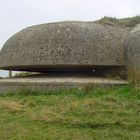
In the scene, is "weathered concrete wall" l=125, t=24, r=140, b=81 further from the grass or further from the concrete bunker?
the grass

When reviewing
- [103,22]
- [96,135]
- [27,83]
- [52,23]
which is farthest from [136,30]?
[96,135]

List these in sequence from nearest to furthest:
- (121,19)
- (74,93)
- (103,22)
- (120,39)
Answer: (74,93)
(120,39)
(103,22)
(121,19)

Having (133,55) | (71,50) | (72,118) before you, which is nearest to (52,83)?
(71,50)

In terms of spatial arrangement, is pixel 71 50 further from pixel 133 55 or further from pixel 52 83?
pixel 133 55

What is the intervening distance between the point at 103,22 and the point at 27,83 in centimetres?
234

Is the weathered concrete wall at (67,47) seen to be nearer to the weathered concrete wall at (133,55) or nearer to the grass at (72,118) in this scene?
the weathered concrete wall at (133,55)

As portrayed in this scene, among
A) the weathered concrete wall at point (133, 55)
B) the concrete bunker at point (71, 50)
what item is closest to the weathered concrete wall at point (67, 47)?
the concrete bunker at point (71, 50)

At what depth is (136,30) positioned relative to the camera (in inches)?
359

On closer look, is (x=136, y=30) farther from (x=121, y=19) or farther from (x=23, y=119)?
(x=23, y=119)

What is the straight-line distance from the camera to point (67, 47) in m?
9.09

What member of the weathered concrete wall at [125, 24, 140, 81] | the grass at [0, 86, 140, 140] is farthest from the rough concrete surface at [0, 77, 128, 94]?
the grass at [0, 86, 140, 140]

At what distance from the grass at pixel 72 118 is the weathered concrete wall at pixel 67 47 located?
4.77 ft

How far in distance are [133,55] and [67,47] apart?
1.30 m

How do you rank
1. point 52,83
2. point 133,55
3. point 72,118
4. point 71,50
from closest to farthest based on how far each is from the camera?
point 72,118, point 52,83, point 133,55, point 71,50
